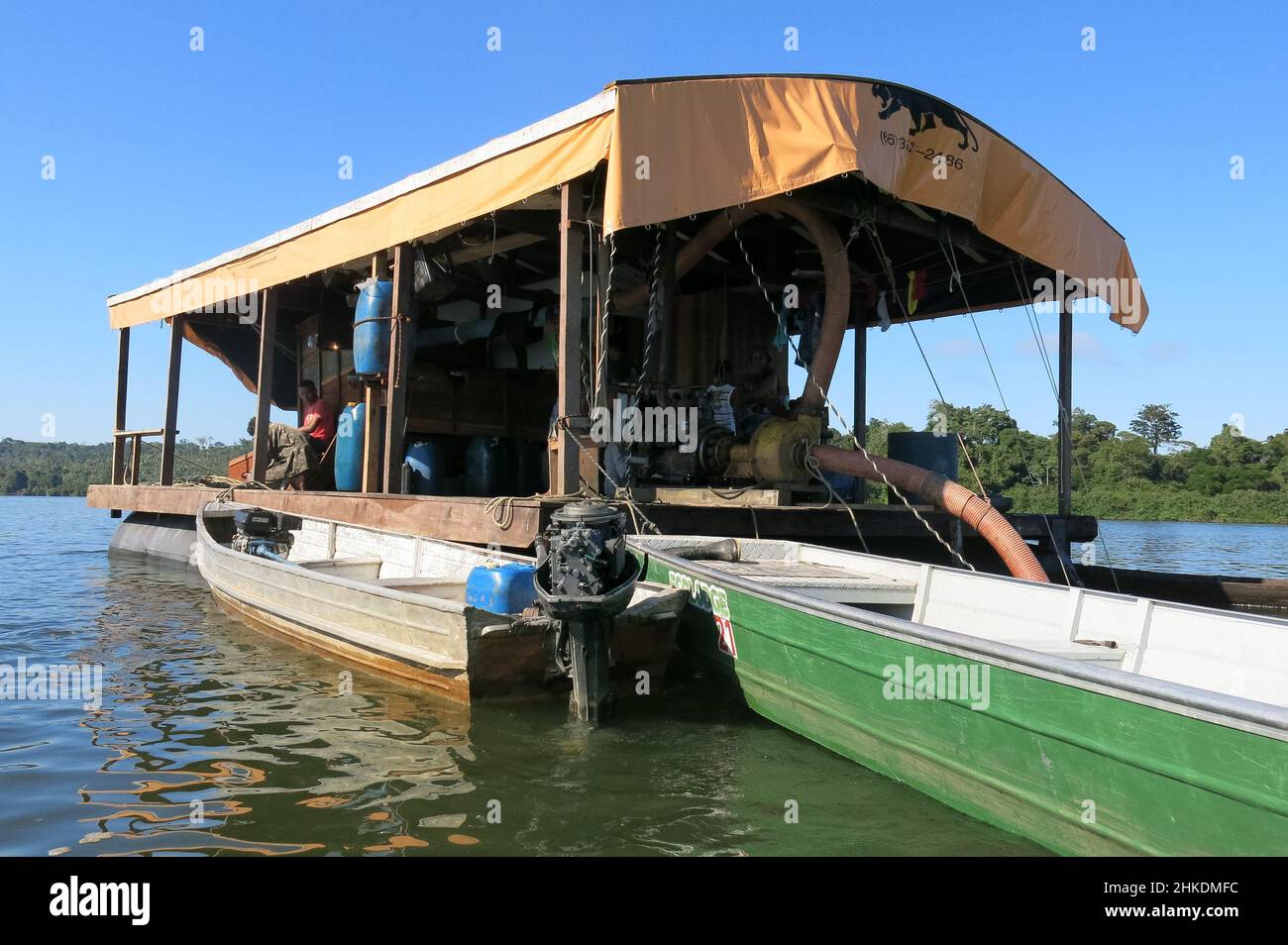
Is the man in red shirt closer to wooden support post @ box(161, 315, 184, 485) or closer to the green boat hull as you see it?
wooden support post @ box(161, 315, 184, 485)

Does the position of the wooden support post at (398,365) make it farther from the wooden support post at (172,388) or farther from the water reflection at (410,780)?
the wooden support post at (172,388)

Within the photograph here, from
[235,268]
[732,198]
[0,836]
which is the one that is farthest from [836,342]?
[235,268]

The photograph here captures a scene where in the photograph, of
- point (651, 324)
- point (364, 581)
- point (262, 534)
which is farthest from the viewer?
point (262, 534)

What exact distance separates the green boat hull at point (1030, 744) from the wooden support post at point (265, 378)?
31.3ft

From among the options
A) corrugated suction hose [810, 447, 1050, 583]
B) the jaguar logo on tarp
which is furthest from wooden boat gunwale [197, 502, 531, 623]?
the jaguar logo on tarp

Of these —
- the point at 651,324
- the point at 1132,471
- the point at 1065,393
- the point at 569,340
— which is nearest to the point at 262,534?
the point at 569,340

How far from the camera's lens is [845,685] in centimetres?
468

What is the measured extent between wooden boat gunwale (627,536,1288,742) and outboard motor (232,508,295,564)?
6368mm

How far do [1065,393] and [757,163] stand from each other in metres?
5.81

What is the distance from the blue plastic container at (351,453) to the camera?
41.9 feet

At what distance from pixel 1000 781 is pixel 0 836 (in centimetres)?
426

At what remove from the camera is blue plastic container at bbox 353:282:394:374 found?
423 inches

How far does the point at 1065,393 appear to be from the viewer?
11.1 m

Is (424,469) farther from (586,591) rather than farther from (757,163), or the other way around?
(586,591)
